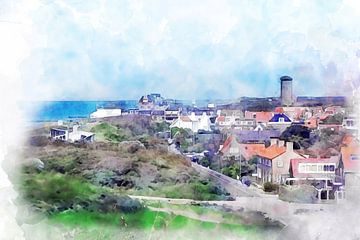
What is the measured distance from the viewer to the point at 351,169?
77.7 inches

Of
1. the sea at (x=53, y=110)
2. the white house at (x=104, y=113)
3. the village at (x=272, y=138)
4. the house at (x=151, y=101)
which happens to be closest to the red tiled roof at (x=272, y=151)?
the village at (x=272, y=138)

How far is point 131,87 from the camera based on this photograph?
199 centimetres

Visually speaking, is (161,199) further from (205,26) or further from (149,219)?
(205,26)

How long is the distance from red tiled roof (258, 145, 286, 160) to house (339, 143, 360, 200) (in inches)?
7.3

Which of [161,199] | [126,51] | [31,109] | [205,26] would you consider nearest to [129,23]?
[126,51]

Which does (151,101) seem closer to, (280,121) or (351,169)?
(280,121)

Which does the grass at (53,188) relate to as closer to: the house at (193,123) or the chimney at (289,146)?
the house at (193,123)

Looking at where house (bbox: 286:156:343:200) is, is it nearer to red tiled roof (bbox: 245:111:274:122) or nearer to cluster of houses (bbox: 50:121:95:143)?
red tiled roof (bbox: 245:111:274:122)

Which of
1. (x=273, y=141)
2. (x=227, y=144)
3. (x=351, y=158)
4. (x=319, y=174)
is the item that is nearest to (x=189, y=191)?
(x=227, y=144)

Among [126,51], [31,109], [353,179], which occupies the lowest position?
[353,179]

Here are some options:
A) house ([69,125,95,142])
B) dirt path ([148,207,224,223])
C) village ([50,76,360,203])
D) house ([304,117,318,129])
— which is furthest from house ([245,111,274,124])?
house ([69,125,95,142])

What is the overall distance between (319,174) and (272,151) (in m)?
0.16

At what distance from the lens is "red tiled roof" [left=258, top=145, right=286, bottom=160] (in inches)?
77.8

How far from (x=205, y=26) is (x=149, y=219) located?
622 mm
